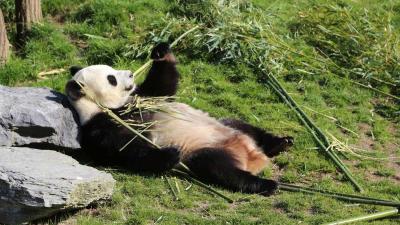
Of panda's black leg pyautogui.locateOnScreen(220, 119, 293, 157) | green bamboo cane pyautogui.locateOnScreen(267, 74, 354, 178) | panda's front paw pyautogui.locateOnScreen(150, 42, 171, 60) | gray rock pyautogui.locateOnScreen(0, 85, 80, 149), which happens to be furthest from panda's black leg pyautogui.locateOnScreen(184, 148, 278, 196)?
panda's front paw pyautogui.locateOnScreen(150, 42, 171, 60)

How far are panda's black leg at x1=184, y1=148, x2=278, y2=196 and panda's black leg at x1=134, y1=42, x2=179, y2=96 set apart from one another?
1022mm

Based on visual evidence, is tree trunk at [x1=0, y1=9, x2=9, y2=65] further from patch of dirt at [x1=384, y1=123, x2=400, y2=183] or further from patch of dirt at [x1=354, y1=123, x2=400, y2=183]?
patch of dirt at [x1=384, y1=123, x2=400, y2=183]

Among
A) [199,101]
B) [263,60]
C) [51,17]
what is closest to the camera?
[199,101]

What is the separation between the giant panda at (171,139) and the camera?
21.7 ft

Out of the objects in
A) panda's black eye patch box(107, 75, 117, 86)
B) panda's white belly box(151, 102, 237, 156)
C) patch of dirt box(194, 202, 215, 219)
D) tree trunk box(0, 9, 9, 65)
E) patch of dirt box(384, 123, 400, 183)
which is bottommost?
patch of dirt box(194, 202, 215, 219)

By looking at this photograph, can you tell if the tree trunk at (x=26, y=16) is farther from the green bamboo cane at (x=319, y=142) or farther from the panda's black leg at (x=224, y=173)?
the panda's black leg at (x=224, y=173)

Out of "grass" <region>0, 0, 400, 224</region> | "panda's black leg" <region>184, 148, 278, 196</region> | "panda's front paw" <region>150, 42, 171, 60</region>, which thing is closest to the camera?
"panda's black leg" <region>184, 148, 278, 196</region>

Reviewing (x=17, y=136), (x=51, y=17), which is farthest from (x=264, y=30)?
(x=17, y=136)

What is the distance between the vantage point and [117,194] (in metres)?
6.34

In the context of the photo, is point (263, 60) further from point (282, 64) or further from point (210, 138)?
point (210, 138)

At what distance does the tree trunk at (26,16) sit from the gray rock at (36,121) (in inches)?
107

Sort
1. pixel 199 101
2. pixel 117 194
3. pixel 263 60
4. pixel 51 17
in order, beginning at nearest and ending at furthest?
pixel 117 194 → pixel 199 101 → pixel 263 60 → pixel 51 17

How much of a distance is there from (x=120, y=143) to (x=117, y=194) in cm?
60

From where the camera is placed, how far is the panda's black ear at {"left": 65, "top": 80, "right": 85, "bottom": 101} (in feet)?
22.7
